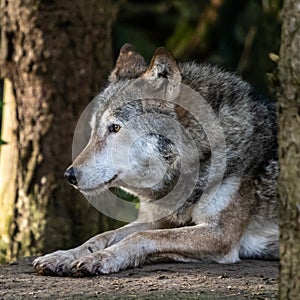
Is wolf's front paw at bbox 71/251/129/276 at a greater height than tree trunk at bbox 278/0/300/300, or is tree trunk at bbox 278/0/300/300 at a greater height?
tree trunk at bbox 278/0/300/300


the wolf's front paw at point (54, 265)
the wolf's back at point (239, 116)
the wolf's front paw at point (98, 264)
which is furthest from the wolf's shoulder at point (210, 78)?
the wolf's front paw at point (54, 265)

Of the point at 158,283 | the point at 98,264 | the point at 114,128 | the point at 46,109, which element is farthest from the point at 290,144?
the point at 46,109

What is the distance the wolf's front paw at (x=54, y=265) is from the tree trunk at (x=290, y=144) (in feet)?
7.26

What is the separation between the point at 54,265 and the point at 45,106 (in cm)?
283

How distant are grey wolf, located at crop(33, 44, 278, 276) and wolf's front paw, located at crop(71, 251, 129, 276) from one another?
19 centimetres

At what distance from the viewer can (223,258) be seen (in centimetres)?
648

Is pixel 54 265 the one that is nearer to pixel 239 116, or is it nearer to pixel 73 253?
pixel 73 253

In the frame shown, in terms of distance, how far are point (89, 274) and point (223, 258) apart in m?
1.07

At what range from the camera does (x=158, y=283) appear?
222 inches

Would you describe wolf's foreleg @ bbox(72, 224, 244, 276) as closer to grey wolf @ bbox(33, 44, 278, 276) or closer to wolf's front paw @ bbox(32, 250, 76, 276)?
grey wolf @ bbox(33, 44, 278, 276)

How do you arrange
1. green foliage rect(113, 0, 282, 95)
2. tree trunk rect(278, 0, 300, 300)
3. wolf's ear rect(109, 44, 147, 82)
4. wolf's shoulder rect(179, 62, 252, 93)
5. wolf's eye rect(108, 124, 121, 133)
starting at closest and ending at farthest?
tree trunk rect(278, 0, 300, 300)
wolf's eye rect(108, 124, 121, 133)
wolf's shoulder rect(179, 62, 252, 93)
wolf's ear rect(109, 44, 147, 82)
green foliage rect(113, 0, 282, 95)

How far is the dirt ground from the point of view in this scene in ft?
17.3

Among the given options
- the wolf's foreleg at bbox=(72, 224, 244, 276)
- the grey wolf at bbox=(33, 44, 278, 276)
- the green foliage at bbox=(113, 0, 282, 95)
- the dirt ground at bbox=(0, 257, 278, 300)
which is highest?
the green foliage at bbox=(113, 0, 282, 95)

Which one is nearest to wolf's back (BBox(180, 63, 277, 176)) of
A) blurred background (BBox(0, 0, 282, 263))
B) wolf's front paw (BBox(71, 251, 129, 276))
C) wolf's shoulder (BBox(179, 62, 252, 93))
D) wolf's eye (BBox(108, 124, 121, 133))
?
wolf's shoulder (BBox(179, 62, 252, 93))
